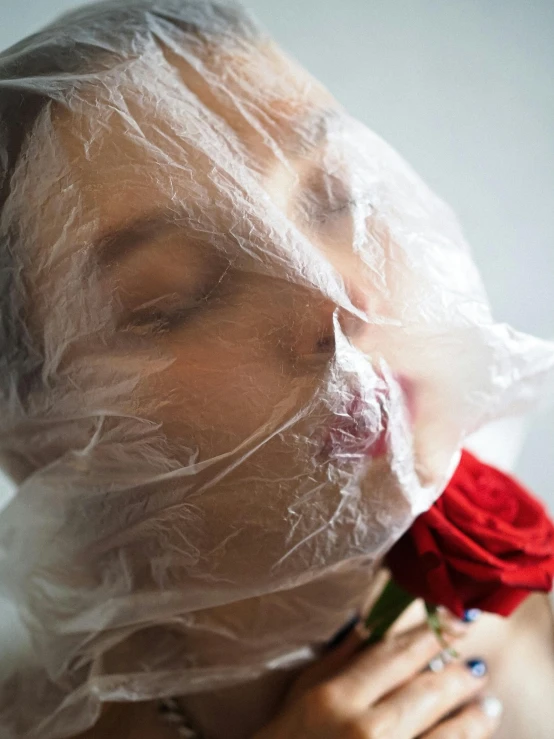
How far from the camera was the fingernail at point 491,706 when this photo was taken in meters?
0.60

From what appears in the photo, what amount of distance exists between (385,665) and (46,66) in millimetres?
614

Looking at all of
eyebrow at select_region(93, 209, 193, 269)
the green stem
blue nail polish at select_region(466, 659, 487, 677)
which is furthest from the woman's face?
blue nail polish at select_region(466, 659, 487, 677)

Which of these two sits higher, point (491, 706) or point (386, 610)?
point (386, 610)

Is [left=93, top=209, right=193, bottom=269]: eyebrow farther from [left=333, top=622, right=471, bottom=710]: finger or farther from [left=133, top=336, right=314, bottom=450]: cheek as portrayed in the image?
[left=333, top=622, right=471, bottom=710]: finger

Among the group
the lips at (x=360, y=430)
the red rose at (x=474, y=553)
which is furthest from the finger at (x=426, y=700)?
the lips at (x=360, y=430)

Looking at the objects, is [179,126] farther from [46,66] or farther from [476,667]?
[476,667]

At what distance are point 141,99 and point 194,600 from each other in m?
0.38

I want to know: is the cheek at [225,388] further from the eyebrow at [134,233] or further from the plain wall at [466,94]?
the plain wall at [466,94]

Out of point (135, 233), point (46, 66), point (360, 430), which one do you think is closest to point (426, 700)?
point (360, 430)

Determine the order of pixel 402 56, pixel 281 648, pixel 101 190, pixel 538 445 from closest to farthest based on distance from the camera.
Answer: pixel 101 190, pixel 281 648, pixel 402 56, pixel 538 445

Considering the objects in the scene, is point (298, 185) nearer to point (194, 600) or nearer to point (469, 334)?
point (469, 334)

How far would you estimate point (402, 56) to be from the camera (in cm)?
78

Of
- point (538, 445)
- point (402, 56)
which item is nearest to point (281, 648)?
point (538, 445)

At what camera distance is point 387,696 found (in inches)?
22.0
